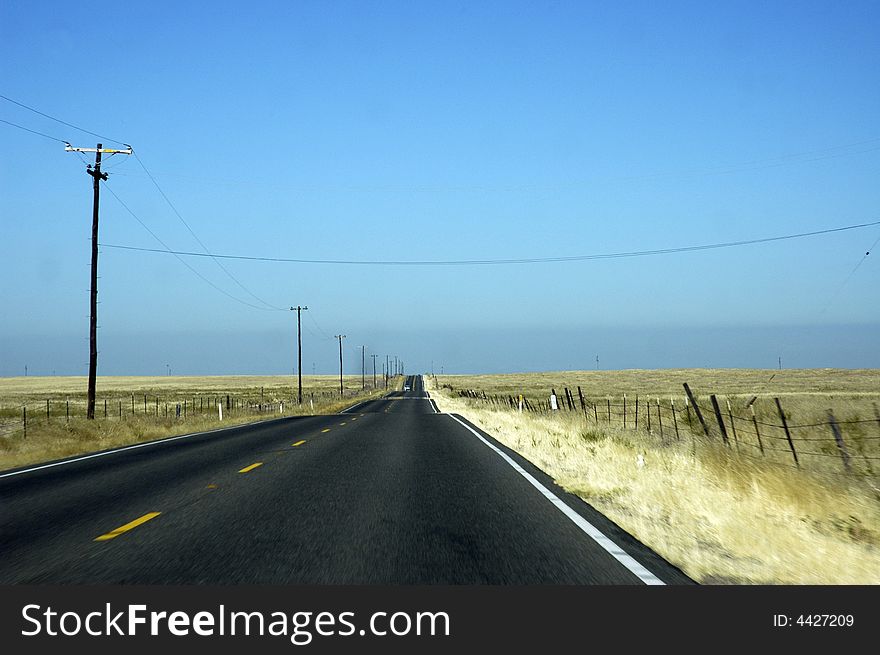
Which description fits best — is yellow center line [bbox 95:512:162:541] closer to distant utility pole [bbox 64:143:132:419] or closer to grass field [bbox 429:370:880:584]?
grass field [bbox 429:370:880:584]

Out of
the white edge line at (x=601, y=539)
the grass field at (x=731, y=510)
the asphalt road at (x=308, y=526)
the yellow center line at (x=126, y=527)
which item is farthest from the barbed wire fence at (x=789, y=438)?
the yellow center line at (x=126, y=527)

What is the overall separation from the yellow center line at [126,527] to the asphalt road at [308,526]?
4cm

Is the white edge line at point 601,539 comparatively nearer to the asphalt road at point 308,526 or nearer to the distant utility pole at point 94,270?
the asphalt road at point 308,526

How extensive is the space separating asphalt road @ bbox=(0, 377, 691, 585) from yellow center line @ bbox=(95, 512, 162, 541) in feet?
0.15

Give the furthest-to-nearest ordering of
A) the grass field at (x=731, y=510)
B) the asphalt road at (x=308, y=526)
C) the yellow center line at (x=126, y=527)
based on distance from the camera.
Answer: the yellow center line at (x=126, y=527) → the grass field at (x=731, y=510) → the asphalt road at (x=308, y=526)

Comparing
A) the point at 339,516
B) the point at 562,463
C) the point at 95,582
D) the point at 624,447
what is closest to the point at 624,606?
the point at 95,582

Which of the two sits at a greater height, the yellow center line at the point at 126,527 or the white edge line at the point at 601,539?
the yellow center line at the point at 126,527

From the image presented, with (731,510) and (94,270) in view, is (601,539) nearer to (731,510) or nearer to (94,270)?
(731,510)

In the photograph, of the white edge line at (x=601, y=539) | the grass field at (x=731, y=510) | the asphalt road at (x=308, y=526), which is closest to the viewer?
the white edge line at (x=601, y=539)

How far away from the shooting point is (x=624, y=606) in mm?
5500

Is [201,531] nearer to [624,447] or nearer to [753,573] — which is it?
[753,573]

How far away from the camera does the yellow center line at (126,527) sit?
8156 millimetres

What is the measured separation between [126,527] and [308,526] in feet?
6.24

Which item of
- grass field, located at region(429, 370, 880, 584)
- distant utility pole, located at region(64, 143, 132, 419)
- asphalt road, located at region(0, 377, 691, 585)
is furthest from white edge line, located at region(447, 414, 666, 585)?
distant utility pole, located at region(64, 143, 132, 419)
